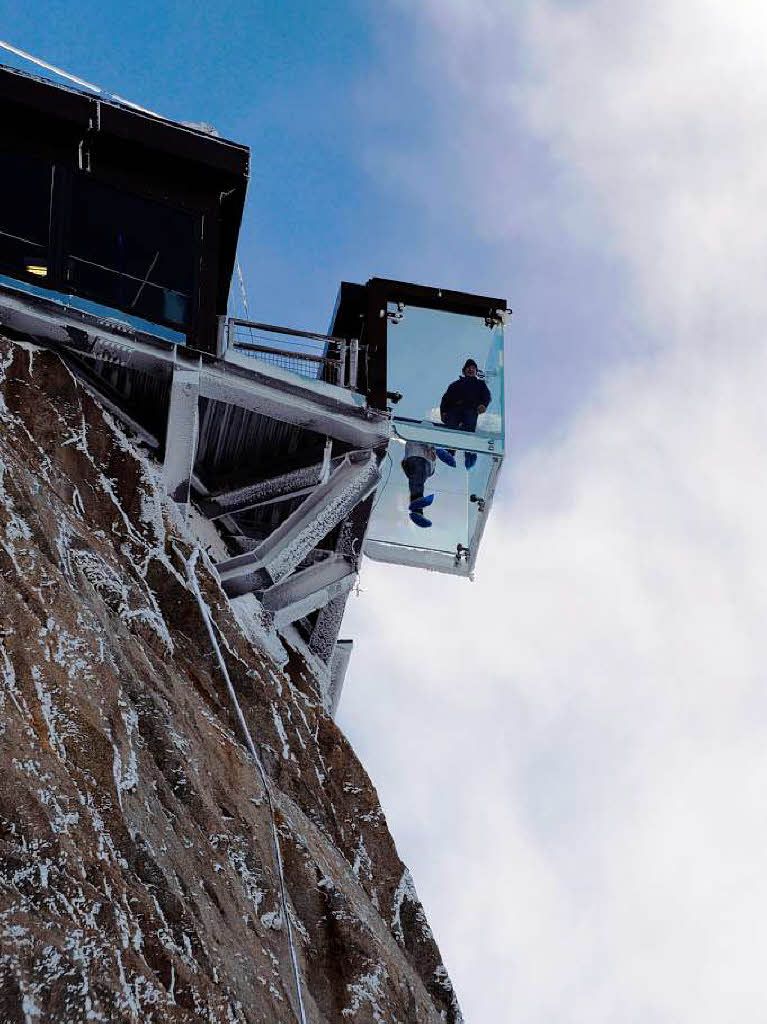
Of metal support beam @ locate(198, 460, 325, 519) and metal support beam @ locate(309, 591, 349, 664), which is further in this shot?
metal support beam @ locate(309, 591, 349, 664)

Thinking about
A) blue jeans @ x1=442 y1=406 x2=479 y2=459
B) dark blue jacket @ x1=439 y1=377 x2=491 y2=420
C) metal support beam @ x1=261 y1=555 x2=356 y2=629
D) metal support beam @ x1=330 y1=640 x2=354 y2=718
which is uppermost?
dark blue jacket @ x1=439 y1=377 x2=491 y2=420

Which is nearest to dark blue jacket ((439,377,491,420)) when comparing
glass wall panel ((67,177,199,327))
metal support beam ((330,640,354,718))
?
glass wall panel ((67,177,199,327))

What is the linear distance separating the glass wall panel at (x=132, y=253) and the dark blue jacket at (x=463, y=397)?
12.2 ft

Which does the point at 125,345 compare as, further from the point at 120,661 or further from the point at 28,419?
the point at 120,661

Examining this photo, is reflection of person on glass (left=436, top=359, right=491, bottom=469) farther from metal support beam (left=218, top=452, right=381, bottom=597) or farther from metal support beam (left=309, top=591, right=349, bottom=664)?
metal support beam (left=309, top=591, right=349, bottom=664)

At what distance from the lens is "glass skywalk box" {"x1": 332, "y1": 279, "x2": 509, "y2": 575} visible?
16219 millimetres

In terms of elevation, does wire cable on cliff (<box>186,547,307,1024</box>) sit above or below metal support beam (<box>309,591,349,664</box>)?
below

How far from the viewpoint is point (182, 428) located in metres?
13.5

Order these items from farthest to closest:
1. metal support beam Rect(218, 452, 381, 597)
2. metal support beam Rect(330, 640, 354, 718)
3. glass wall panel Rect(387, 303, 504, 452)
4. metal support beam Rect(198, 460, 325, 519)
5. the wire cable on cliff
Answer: metal support beam Rect(330, 640, 354, 718), glass wall panel Rect(387, 303, 504, 452), metal support beam Rect(198, 460, 325, 519), metal support beam Rect(218, 452, 381, 597), the wire cable on cliff

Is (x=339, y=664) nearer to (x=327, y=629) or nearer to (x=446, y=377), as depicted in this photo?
(x=327, y=629)

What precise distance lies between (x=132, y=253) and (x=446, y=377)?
14.7ft

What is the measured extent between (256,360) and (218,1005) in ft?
30.7

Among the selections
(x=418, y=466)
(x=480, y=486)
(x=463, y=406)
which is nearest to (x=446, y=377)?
(x=463, y=406)

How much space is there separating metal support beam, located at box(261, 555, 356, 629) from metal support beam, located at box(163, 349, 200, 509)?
5.39 feet
